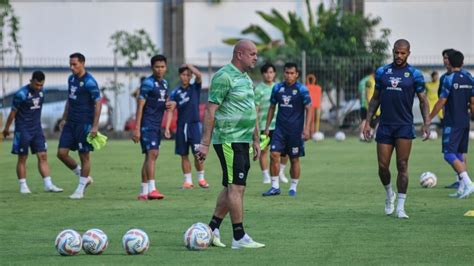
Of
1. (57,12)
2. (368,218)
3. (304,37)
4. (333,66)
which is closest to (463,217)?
(368,218)

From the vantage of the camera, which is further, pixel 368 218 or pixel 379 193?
pixel 379 193

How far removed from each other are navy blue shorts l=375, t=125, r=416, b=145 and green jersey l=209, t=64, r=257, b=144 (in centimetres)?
310

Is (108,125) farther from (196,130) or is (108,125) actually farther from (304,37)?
(196,130)

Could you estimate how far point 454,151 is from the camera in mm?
18531

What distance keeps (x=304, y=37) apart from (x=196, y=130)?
26607mm

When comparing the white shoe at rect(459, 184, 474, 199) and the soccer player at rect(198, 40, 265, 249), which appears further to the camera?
the white shoe at rect(459, 184, 474, 199)

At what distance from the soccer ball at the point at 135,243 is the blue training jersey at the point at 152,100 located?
6803 mm

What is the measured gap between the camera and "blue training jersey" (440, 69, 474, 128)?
18.2m

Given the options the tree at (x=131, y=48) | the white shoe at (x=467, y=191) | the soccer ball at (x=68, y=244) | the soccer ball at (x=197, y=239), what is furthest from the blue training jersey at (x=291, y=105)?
the tree at (x=131, y=48)

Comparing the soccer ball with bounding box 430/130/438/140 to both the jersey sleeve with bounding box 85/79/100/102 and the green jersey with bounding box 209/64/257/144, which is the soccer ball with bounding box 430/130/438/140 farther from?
the green jersey with bounding box 209/64/257/144

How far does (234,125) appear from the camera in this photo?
12.2m

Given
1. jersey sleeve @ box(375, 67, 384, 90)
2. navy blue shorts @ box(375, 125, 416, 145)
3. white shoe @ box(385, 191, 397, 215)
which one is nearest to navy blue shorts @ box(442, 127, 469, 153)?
white shoe @ box(385, 191, 397, 215)

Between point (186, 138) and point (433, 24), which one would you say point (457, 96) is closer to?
point (186, 138)

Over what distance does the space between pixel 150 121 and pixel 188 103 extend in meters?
2.48
